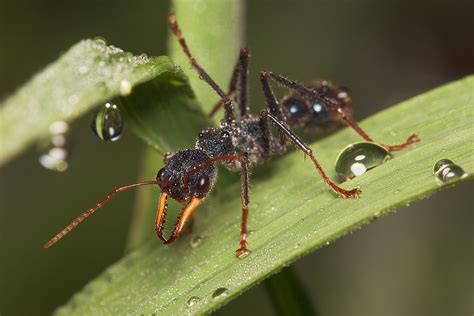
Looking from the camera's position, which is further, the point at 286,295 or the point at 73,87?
the point at 286,295

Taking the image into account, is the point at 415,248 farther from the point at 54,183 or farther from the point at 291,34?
the point at 54,183

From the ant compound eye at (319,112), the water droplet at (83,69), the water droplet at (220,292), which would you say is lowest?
the water droplet at (220,292)

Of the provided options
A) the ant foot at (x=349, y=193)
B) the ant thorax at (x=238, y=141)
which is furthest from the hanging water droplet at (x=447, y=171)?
the ant thorax at (x=238, y=141)

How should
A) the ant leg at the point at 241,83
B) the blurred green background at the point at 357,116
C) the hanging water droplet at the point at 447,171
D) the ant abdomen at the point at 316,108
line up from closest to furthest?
the hanging water droplet at the point at 447,171 < the ant leg at the point at 241,83 < the ant abdomen at the point at 316,108 < the blurred green background at the point at 357,116

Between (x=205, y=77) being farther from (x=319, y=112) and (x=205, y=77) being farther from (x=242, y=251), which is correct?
(x=242, y=251)

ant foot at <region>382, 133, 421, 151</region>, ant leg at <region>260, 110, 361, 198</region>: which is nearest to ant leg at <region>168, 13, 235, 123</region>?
ant leg at <region>260, 110, 361, 198</region>

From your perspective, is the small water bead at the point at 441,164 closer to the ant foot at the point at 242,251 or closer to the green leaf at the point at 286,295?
the ant foot at the point at 242,251

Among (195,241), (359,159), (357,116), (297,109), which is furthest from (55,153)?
(357,116)
